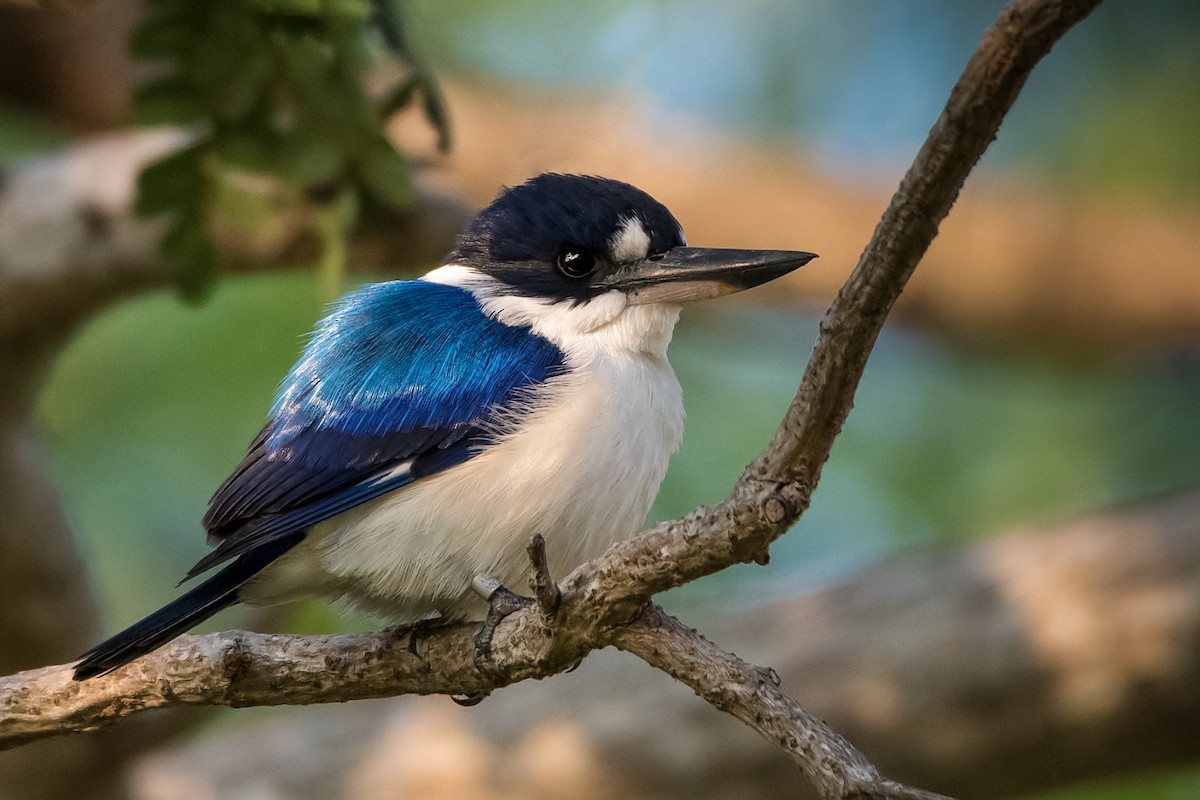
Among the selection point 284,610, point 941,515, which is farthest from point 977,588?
point 284,610

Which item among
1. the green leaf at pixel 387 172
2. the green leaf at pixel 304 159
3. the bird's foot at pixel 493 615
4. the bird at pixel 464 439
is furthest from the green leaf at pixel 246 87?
the bird's foot at pixel 493 615

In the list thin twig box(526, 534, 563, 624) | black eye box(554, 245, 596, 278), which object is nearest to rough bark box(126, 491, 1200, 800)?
black eye box(554, 245, 596, 278)

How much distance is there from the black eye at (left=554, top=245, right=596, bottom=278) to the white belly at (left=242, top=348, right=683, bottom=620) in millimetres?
418

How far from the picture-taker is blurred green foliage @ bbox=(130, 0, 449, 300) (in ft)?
12.2

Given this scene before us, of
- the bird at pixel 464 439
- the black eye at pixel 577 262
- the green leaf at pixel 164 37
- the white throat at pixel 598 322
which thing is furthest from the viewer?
the green leaf at pixel 164 37

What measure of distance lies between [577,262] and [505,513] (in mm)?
805

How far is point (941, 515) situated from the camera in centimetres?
774

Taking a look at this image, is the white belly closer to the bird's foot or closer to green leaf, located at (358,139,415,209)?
the bird's foot

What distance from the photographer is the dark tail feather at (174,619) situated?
2.68 m

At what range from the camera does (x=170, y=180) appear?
12.8 feet

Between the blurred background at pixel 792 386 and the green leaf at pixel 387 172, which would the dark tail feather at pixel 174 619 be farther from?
the blurred background at pixel 792 386

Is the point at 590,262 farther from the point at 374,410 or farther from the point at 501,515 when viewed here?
the point at 501,515

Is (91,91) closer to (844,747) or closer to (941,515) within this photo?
(941,515)

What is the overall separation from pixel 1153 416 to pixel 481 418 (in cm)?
615
